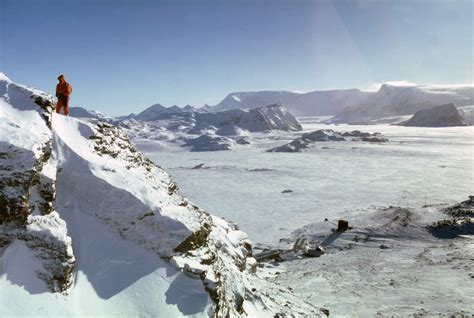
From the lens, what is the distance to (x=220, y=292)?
6.76 meters

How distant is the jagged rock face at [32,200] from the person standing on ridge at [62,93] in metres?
2.74

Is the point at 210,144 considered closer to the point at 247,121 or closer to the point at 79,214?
the point at 247,121

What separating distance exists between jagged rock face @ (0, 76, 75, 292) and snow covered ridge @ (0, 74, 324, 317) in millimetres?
15

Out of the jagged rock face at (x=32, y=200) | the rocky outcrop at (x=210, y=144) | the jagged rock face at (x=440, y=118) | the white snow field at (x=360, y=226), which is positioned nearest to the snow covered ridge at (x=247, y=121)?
the rocky outcrop at (x=210, y=144)

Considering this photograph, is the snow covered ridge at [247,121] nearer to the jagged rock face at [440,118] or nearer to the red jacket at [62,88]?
the jagged rock face at [440,118]

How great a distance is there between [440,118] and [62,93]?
535 ft

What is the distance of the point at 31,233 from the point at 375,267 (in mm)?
14156

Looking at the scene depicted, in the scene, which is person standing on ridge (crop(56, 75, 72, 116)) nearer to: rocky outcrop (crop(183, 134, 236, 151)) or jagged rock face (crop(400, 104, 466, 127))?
rocky outcrop (crop(183, 134, 236, 151))

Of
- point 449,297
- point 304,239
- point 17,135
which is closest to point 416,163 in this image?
point 304,239

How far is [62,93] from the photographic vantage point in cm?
939

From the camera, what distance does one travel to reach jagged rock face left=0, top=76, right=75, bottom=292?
18.5ft

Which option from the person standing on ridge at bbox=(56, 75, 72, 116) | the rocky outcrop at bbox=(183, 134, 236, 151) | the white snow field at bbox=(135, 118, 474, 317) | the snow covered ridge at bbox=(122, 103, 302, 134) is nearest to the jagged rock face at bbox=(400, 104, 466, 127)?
the snow covered ridge at bbox=(122, 103, 302, 134)

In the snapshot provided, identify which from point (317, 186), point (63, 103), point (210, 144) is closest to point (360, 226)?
point (317, 186)

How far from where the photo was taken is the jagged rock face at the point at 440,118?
464 ft
